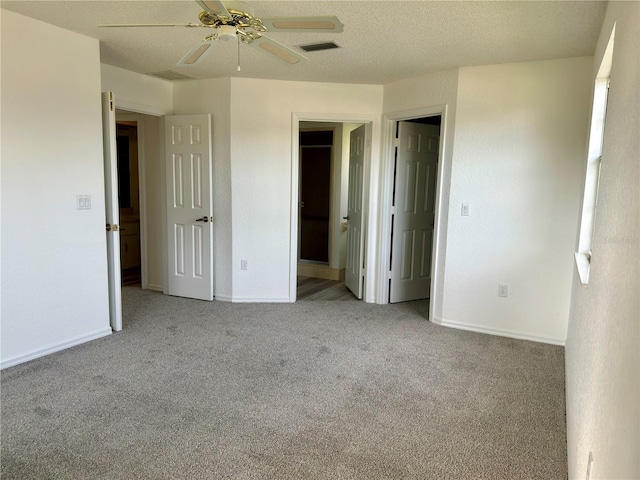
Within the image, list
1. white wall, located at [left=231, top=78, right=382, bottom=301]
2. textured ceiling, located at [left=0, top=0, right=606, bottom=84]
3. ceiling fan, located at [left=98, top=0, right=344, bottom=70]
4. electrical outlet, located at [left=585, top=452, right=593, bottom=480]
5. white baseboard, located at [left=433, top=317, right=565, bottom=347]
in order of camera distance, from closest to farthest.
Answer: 1. electrical outlet, located at [left=585, top=452, right=593, bottom=480]
2. ceiling fan, located at [left=98, top=0, right=344, bottom=70]
3. textured ceiling, located at [left=0, top=0, right=606, bottom=84]
4. white baseboard, located at [left=433, top=317, right=565, bottom=347]
5. white wall, located at [left=231, top=78, right=382, bottom=301]

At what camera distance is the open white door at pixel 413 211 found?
4.66 m

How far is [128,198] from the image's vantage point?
6.14 meters

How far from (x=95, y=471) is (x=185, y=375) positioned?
38.4 inches

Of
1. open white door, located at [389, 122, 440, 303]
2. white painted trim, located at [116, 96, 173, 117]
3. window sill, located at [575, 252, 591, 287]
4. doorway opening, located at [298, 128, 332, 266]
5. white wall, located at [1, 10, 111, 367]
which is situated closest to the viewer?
window sill, located at [575, 252, 591, 287]

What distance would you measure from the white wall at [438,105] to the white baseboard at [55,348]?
2927 mm

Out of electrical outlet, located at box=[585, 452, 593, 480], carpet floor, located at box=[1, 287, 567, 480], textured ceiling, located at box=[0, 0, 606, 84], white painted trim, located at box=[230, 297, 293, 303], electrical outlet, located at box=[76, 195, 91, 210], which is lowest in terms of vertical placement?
carpet floor, located at box=[1, 287, 567, 480]

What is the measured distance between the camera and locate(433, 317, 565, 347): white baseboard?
144 inches

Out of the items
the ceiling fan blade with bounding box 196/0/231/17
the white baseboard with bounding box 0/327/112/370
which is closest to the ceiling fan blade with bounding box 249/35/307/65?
the ceiling fan blade with bounding box 196/0/231/17

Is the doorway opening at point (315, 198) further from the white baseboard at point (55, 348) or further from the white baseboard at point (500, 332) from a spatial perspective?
the white baseboard at point (55, 348)

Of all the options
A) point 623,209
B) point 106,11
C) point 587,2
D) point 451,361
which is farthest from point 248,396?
point 587,2

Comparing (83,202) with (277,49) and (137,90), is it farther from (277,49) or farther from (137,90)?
(277,49)

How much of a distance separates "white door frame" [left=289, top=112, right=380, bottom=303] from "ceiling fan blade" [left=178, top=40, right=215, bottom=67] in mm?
1877

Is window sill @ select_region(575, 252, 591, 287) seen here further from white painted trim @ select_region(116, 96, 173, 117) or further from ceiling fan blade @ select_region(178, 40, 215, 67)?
white painted trim @ select_region(116, 96, 173, 117)

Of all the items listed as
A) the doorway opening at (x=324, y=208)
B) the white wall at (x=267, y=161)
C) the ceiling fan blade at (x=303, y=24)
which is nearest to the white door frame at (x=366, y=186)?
the white wall at (x=267, y=161)
